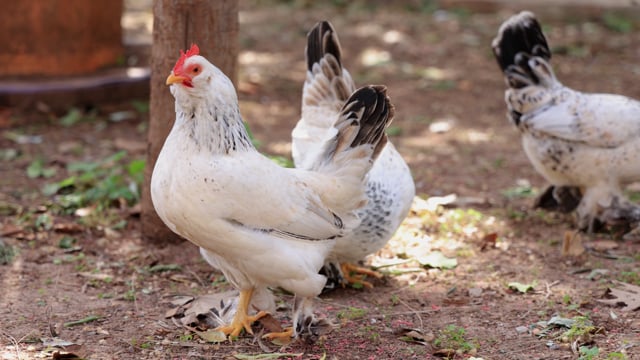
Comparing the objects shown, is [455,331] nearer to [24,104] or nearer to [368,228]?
[368,228]

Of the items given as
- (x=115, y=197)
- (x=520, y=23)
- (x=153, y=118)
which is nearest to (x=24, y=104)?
(x=115, y=197)

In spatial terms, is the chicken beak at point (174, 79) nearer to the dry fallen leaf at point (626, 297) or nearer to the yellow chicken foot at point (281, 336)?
the yellow chicken foot at point (281, 336)

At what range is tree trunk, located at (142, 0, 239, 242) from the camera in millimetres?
4855

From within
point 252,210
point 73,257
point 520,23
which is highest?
point 520,23

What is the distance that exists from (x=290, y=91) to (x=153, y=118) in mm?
3637

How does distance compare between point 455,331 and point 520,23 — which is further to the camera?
point 520,23

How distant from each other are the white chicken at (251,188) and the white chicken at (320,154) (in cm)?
23

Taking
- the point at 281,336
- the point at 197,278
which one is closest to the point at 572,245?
the point at 281,336

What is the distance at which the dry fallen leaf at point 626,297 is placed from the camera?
4.28m

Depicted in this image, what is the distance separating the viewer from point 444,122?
7.70 meters

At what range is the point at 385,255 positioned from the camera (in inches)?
201

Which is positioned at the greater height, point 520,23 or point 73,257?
point 520,23

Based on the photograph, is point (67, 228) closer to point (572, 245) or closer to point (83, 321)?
point (83, 321)

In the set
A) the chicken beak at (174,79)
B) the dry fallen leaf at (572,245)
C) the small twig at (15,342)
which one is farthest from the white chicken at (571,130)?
the small twig at (15,342)
